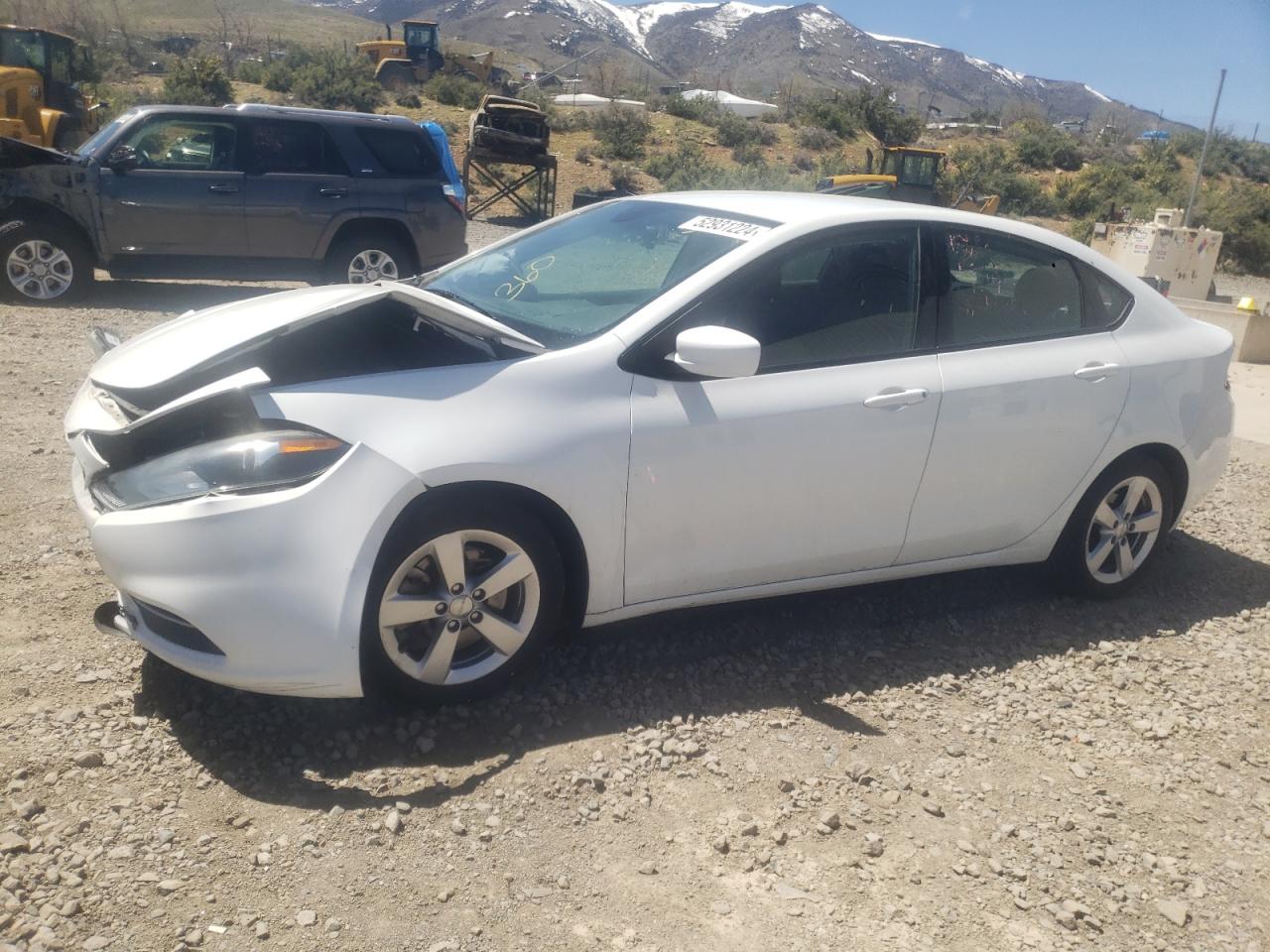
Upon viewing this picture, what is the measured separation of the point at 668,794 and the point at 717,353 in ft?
4.44

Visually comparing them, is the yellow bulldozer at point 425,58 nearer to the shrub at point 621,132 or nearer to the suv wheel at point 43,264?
the shrub at point 621,132

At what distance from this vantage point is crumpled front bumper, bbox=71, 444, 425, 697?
297 centimetres

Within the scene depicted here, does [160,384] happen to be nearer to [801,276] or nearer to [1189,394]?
[801,276]

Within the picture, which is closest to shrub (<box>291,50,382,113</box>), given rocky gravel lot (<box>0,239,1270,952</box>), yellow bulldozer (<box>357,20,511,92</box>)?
yellow bulldozer (<box>357,20,511,92</box>)

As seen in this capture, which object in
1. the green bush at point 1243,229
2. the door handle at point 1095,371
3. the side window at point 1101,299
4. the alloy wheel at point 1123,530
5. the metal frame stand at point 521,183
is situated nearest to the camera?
the door handle at point 1095,371

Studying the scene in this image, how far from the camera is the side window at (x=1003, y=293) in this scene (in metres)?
4.23

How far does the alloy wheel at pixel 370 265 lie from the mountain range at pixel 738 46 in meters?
106

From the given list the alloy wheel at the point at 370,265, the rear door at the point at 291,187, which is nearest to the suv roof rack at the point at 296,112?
the rear door at the point at 291,187

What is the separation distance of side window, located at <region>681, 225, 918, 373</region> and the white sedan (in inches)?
0.5

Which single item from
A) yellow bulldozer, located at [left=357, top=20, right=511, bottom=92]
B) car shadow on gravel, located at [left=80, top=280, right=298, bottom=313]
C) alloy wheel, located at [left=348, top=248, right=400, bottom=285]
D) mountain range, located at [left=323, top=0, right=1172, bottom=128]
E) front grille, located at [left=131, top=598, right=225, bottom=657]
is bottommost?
car shadow on gravel, located at [left=80, top=280, right=298, bottom=313]

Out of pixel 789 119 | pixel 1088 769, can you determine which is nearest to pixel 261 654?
pixel 1088 769

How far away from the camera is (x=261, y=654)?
3.02 meters

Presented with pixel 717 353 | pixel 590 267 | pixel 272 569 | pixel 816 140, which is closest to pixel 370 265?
pixel 590 267

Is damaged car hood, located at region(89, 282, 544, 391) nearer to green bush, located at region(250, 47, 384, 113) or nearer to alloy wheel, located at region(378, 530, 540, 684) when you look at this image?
alloy wheel, located at region(378, 530, 540, 684)
